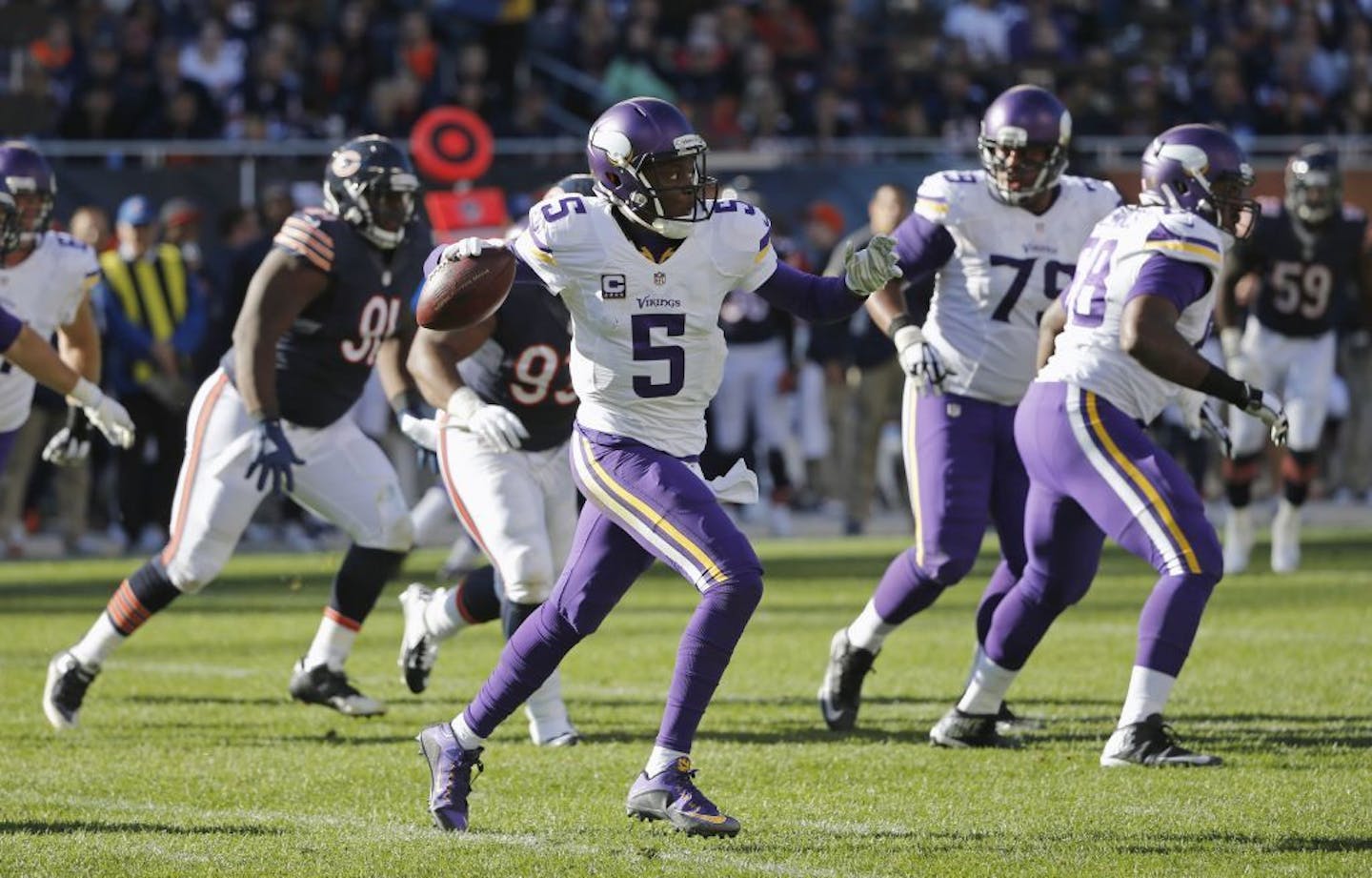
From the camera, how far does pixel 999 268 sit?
6.26 m

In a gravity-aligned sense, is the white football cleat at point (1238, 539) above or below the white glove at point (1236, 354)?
below

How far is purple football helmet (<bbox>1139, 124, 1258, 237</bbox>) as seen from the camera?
5.64 meters

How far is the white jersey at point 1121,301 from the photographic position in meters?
5.43

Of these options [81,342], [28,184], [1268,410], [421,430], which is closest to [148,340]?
[81,342]

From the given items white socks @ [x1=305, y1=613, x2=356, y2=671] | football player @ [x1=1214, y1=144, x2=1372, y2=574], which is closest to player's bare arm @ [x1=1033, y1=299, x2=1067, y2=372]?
white socks @ [x1=305, y1=613, x2=356, y2=671]

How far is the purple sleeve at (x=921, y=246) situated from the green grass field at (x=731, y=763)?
1.35 metres

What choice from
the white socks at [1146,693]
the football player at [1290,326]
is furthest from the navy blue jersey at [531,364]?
the football player at [1290,326]

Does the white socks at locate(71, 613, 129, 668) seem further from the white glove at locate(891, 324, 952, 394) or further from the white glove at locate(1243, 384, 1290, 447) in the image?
the white glove at locate(1243, 384, 1290, 447)

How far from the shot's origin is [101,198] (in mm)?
12234

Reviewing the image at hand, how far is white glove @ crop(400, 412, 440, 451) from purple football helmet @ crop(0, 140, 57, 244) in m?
1.60

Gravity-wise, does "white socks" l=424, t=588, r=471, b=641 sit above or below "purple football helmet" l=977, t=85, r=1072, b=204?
below

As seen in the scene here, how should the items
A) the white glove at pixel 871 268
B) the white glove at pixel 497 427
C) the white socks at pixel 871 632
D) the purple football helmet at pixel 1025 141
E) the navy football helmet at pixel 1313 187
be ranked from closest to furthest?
the white glove at pixel 871 268, the white glove at pixel 497 427, the purple football helmet at pixel 1025 141, the white socks at pixel 871 632, the navy football helmet at pixel 1313 187

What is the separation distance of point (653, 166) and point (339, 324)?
1.98 m

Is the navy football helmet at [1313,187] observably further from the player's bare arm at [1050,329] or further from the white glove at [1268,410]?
the white glove at [1268,410]
